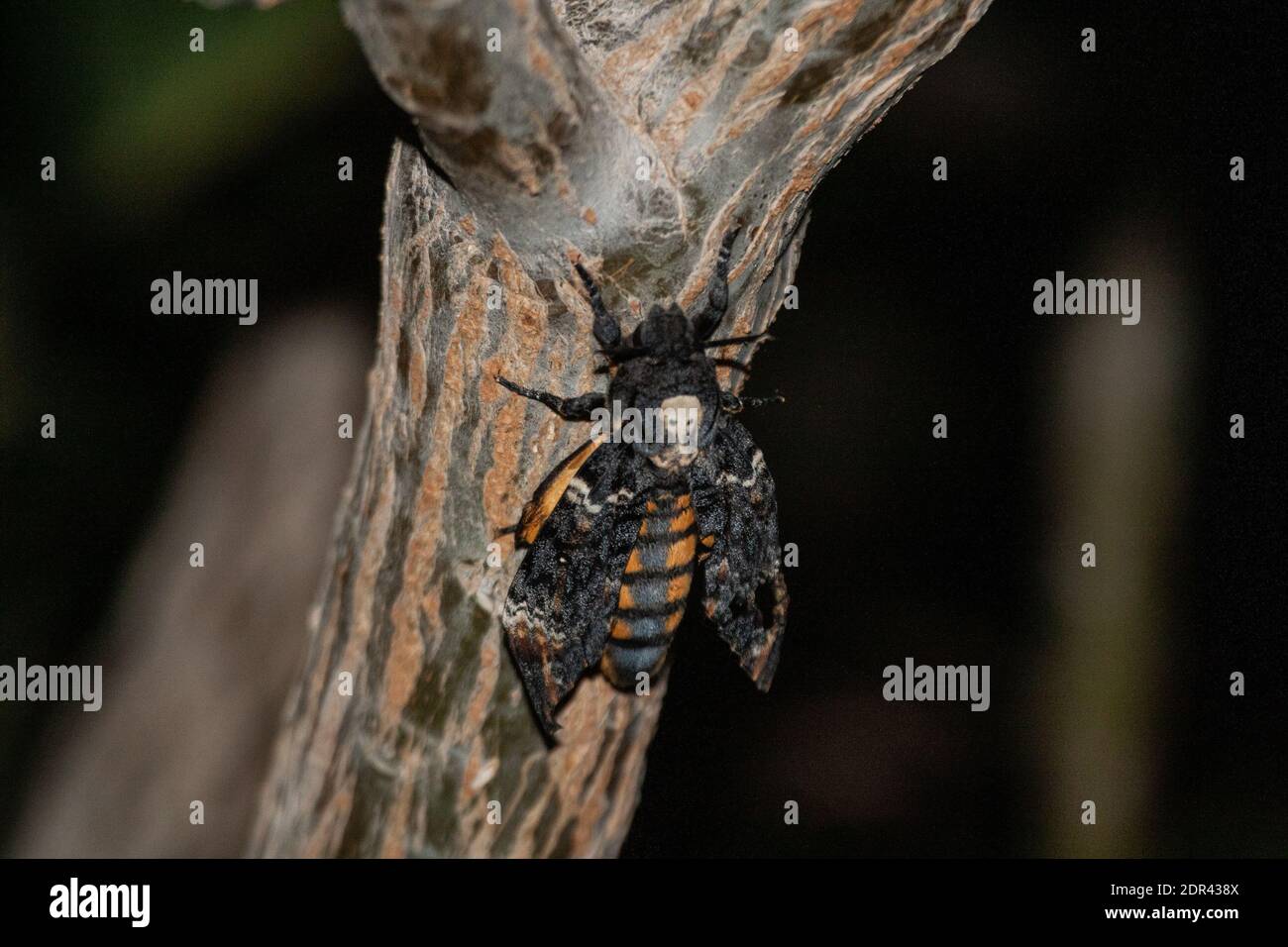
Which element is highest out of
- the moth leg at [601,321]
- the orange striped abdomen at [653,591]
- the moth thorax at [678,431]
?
the moth leg at [601,321]

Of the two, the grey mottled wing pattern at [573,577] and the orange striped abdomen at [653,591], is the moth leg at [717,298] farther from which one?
the orange striped abdomen at [653,591]

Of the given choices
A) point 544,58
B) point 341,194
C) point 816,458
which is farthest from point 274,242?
point 816,458

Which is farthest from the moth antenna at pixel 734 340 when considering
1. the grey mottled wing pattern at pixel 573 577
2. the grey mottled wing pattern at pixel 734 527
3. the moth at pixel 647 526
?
the grey mottled wing pattern at pixel 734 527

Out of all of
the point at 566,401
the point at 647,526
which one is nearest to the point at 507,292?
the point at 566,401

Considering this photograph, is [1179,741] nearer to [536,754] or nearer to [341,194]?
[536,754]

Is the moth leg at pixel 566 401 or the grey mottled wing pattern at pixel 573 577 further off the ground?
the moth leg at pixel 566 401

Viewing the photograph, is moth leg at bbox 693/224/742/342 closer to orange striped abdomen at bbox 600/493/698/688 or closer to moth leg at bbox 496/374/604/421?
moth leg at bbox 496/374/604/421

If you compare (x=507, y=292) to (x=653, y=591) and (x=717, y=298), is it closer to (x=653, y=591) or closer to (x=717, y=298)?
(x=717, y=298)
